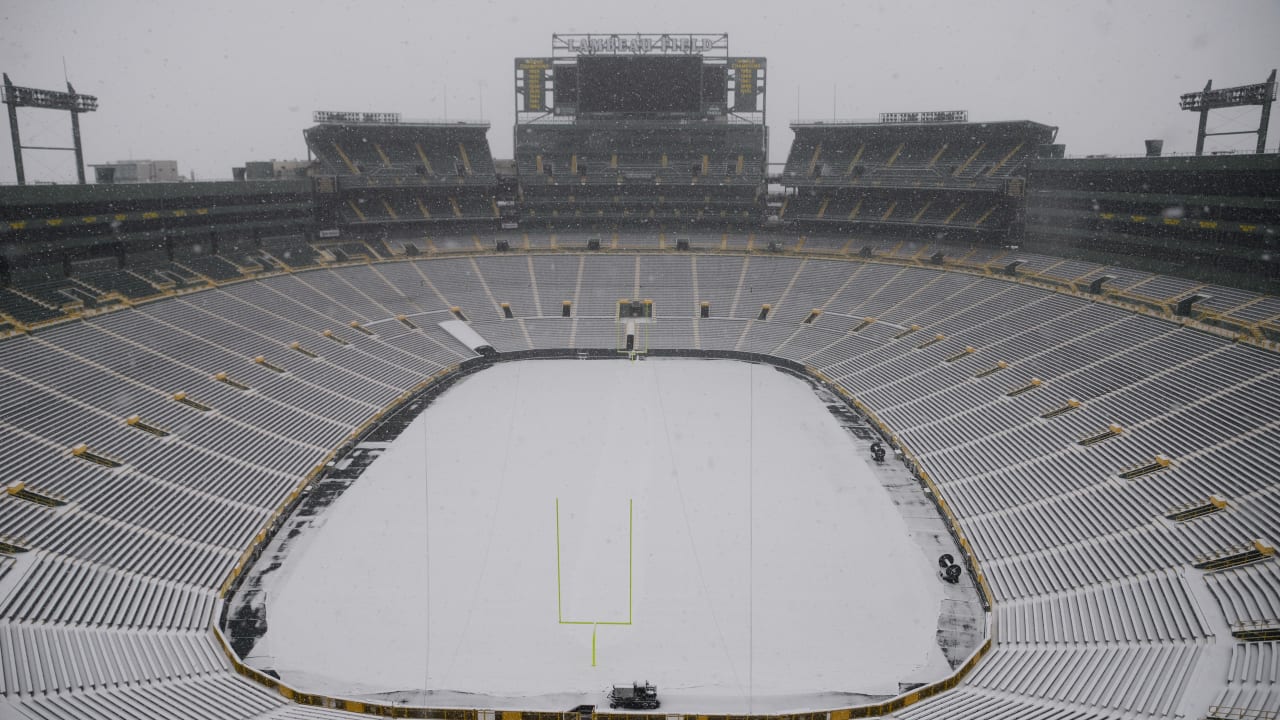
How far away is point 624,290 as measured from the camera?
48125 mm

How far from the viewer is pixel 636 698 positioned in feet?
48.6

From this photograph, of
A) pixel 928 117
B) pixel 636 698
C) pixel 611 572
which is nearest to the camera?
pixel 636 698

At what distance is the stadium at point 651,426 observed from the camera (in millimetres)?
15750

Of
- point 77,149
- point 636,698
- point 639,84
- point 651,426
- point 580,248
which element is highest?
point 639,84

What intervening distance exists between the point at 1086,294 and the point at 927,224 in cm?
1574

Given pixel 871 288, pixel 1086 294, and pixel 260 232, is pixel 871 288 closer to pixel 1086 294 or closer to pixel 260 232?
pixel 1086 294

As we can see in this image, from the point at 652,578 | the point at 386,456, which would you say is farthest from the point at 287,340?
the point at 652,578

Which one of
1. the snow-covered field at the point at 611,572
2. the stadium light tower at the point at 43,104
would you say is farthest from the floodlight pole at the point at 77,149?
the snow-covered field at the point at 611,572

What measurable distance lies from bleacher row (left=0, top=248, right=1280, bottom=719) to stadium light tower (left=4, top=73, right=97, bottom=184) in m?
9.72

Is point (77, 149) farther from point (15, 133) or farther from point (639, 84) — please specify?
point (639, 84)

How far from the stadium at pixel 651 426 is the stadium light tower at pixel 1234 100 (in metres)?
0.63

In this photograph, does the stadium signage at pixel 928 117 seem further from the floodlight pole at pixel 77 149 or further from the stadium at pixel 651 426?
the floodlight pole at pixel 77 149

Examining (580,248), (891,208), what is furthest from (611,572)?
(891,208)

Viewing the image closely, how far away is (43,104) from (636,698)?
132 ft
